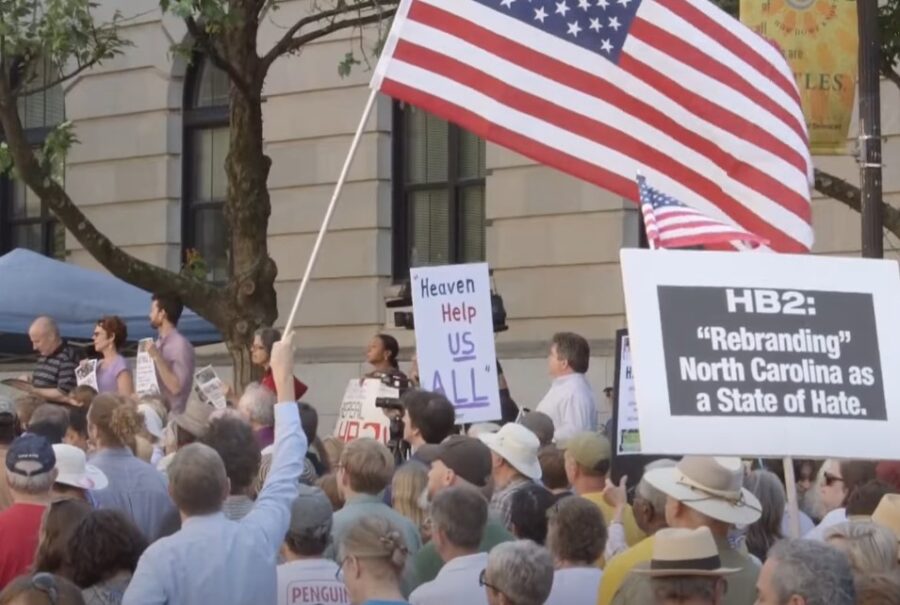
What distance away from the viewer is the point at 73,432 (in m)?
9.53

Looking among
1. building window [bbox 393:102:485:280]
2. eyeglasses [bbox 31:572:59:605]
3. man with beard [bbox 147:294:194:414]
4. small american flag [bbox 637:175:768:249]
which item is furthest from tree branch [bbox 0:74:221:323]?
eyeglasses [bbox 31:572:59:605]

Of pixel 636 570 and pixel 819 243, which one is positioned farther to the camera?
pixel 819 243

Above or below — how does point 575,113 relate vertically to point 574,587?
above

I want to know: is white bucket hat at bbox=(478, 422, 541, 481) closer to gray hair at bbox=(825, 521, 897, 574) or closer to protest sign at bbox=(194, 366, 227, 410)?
gray hair at bbox=(825, 521, 897, 574)

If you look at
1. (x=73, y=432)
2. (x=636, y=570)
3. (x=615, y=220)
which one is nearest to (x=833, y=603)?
(x=636, y=570)

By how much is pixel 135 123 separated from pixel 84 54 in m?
6.12

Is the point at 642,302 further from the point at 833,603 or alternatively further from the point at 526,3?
the point at 526,3

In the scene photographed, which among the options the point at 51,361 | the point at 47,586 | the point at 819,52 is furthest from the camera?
the point at 51,361

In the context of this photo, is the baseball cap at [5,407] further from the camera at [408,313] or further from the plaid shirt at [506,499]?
the camera at [408,313]

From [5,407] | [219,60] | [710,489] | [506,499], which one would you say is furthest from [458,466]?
[219,60]

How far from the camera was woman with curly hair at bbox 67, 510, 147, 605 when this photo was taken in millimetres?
6273

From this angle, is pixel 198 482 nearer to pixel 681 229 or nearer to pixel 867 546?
pixel 867 546

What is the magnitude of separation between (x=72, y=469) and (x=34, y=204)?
55.5 feet

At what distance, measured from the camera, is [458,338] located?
40.3ft
